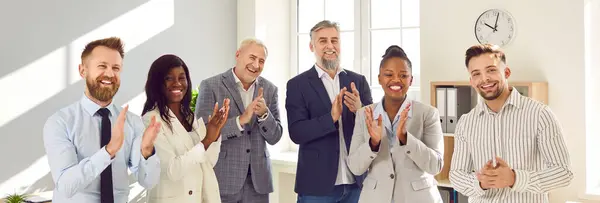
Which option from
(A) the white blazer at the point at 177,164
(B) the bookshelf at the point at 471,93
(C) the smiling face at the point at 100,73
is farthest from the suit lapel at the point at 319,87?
(B) the bookshelf at the point at 471,93

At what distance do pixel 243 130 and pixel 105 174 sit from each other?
3.56ft

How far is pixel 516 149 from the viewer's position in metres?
2.70

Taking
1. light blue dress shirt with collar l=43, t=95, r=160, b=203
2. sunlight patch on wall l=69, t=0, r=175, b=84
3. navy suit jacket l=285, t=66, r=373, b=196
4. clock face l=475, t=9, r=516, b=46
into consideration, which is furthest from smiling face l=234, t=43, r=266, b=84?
clock face l=475, t=9, r=516, b=46

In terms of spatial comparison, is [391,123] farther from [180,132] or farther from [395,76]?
[180,132]

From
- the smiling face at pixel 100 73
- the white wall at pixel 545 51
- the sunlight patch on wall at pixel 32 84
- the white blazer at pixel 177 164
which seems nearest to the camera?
the smiling face at pixel 100 73

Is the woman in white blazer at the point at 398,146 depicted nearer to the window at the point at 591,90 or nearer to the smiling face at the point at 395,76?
the smiling face at the point at 395,76

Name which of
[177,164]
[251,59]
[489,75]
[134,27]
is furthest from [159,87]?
[134,27]

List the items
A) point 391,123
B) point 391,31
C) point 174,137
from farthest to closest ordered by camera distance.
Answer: point 391,31 < point 391,123 < point 174,137

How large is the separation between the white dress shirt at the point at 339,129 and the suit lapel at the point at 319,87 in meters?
0.03

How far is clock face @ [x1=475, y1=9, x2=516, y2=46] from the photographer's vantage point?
4680 mm

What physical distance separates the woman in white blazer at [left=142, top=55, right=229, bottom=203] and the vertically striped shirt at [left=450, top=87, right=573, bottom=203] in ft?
4.04

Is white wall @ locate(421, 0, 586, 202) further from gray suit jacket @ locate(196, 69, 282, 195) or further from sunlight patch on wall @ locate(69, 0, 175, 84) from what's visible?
sunlight patch on wall @ locate(69, 0, 175, 84)

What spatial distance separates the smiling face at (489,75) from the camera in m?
2.73

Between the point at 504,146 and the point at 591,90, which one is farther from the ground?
the point at 591,90
